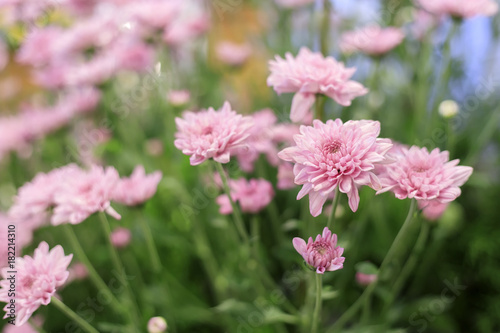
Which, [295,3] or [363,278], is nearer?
[363,278]

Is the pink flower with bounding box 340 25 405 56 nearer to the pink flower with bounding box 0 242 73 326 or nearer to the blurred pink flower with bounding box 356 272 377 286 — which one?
the blurred pink flower with bounding box 356 272 377 286

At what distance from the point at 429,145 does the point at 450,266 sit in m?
0.25

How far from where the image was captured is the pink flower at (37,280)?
16.0 inches

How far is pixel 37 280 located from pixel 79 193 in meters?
0.09

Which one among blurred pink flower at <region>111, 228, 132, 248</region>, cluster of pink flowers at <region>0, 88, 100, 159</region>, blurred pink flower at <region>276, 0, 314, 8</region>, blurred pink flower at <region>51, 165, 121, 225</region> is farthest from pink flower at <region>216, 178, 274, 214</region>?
blurred pink flower at <region>276, 0, 314, 8</region>

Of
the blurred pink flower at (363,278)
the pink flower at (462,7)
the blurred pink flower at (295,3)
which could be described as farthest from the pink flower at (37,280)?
the blurred pink flower at (295,3)

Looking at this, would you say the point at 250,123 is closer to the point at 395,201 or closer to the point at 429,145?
the point at 429,145

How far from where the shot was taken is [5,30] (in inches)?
36.8

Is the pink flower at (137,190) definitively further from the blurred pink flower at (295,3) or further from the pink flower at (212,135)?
the blurred pink flower at (295,3)

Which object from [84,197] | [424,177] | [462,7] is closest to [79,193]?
[84,197]

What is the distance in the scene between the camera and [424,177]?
38 centimetres

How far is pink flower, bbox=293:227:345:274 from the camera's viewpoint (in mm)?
361

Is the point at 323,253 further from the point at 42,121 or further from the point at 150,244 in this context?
the point at 42,121

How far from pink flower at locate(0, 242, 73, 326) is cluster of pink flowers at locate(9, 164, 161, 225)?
4 centimetres
